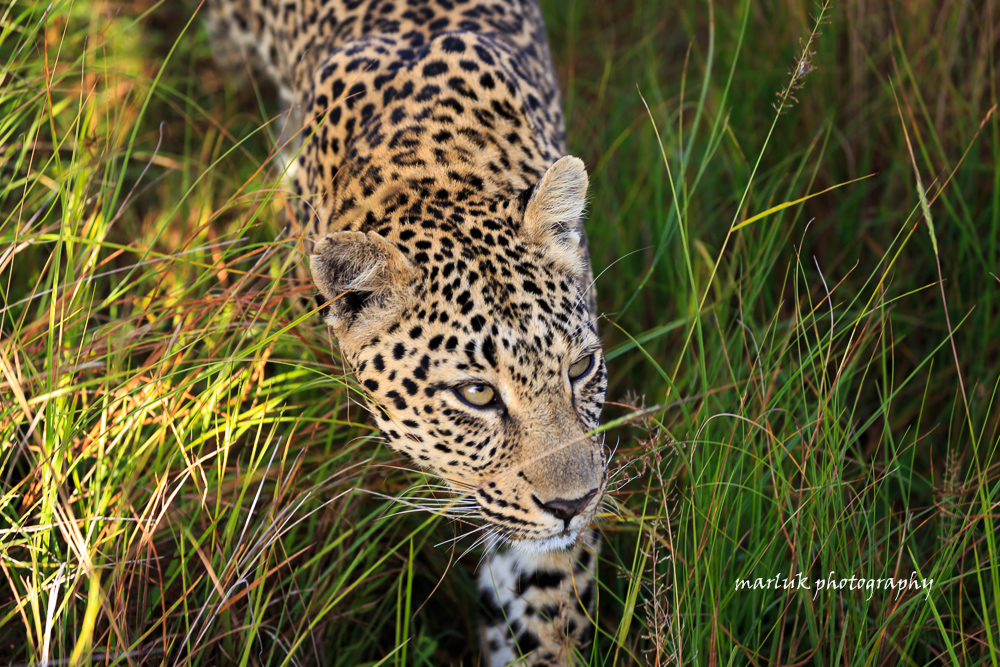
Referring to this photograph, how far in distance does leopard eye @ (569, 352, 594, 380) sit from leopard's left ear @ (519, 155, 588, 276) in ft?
1.14

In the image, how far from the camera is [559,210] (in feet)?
10.5

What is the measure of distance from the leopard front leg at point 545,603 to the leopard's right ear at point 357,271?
3.74ft

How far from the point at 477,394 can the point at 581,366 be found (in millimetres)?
435

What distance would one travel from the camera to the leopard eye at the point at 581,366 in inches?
122

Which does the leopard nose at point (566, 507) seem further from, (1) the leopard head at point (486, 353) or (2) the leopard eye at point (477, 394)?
(2) the leopard eye at point (477, 394)

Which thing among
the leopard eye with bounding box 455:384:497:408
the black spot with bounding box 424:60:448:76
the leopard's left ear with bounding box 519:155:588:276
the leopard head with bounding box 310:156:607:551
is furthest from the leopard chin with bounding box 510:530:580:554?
the black spot with bounding box 424:60:448:76

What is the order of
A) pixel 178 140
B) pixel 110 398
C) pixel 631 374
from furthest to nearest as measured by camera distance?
pixel 178 140
pixel 631 374
pixel 110 398

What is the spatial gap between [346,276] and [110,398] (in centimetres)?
102

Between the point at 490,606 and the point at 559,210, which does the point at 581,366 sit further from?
the point at 490,606

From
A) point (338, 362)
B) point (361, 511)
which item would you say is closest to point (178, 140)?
point (338, 362)

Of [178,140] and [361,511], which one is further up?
[178,140]

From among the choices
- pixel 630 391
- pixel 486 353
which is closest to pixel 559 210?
pixel 486 353

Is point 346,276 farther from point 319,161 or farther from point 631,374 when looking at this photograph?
point 631,374

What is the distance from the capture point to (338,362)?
3738 millimetres
